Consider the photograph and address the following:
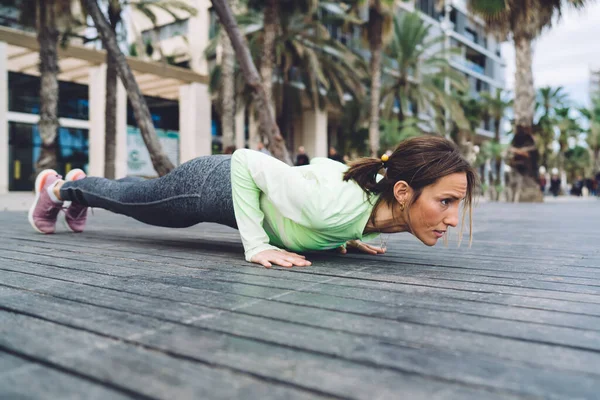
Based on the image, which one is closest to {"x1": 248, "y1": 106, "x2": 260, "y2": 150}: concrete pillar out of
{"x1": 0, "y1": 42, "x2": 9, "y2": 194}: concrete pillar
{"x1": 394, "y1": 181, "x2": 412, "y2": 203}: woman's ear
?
{"x1": 0, "y1": 42, "x2": 9, "y2": 194}: concrete pillar

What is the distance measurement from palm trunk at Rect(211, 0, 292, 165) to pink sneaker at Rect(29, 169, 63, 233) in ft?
14.1

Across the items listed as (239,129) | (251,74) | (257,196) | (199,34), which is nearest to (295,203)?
(257,196)

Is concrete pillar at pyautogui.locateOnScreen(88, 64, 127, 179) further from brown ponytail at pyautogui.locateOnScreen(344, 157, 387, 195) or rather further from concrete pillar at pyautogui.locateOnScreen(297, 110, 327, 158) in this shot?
brown ponytail at pyautogui.locateOnScreen(344, 157, 387, 195)

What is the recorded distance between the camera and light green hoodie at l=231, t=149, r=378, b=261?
7.91 ft

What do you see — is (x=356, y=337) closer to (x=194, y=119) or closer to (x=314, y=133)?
(x=194, y=119)

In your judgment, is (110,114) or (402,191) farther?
(110,114)

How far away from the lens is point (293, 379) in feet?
3.54

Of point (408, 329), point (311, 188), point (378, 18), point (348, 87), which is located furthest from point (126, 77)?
point (348, 87)

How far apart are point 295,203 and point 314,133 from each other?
2375 cm

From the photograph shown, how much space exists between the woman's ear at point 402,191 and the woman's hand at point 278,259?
0.55 m

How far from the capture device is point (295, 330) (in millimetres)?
1432

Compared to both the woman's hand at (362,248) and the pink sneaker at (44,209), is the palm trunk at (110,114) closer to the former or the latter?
the pink sneaker at (44,209)

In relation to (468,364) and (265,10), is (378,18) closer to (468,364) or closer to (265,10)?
(265,10)

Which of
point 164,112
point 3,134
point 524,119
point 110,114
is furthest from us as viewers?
point 164,112
